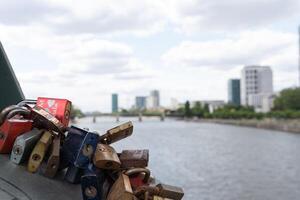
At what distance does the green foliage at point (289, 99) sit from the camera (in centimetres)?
10919

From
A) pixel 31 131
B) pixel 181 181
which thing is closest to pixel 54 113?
pixel 31 131

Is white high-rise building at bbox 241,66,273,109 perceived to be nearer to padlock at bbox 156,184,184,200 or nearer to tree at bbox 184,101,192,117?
tree at bbox 184,101,192,117

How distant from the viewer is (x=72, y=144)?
9.08 ft

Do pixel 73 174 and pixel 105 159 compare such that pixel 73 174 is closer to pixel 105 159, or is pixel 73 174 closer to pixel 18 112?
pixel 105 159

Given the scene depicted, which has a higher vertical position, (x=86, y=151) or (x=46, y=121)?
(x=46, y=121)

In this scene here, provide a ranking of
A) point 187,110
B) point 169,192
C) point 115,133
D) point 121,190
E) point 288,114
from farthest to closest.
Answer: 1. point 187,110
2. point 288,114
3. point 115,133
4. point 169,192
5. point 121,190

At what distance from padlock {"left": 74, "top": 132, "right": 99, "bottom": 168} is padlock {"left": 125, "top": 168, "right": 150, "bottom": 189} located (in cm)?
24

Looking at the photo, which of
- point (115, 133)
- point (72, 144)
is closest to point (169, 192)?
point (115, 133)

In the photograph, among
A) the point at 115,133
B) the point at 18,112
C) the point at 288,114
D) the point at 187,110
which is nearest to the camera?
the point at 115,133

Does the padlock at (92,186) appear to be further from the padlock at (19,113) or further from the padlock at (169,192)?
the padlock at (19,113)

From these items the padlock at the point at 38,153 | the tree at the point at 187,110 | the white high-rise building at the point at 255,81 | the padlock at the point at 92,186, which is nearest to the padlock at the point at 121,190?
the padlock at the point at 92,186

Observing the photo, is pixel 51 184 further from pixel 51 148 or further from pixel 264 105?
pixel 264 105

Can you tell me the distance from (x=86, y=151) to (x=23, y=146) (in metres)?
0.40

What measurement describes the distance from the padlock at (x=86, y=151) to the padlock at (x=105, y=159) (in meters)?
0.04
